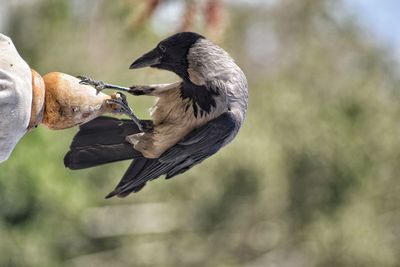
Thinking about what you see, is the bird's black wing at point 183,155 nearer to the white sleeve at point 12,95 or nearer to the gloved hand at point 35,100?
the gloved hand at point 35,100

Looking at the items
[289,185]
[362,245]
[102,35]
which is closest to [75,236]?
[289,185]

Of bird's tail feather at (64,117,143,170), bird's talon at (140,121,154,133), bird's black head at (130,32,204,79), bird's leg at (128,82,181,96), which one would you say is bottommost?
bird's tail feather at (64,117,143,170)

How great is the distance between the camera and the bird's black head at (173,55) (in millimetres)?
2295

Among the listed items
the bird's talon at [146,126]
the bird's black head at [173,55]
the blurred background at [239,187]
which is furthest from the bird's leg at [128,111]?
the blurred background at [239,187]

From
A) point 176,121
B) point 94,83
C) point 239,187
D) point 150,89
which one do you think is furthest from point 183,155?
point 239,187

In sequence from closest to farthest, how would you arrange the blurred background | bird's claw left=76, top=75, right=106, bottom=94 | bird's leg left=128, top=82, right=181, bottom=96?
bird's claw left=76, top=75, right=106, bottom=94 < bird's leg left=128, top=82, right=181, bottom=96 < the blurred background

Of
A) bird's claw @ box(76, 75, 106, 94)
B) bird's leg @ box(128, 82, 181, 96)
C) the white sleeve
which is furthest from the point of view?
bird's leg @ box(128, 82, 181, 96)

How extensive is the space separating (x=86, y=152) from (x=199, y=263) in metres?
6.54

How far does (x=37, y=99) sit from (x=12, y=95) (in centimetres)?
9

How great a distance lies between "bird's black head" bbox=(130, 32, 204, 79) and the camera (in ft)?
7.53

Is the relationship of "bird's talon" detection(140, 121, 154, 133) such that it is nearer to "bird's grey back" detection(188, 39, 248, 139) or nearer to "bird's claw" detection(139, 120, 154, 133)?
"bird's claw" detection(139, 120, 154, 133)

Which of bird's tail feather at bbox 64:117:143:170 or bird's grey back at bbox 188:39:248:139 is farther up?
bird's grey back at bbox 188:39:248:139

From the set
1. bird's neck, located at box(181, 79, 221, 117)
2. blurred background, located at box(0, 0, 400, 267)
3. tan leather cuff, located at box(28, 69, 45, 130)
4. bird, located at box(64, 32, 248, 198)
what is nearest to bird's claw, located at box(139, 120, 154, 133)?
bird, located at box(64, 32, 248, 198)

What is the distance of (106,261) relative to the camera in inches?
350
